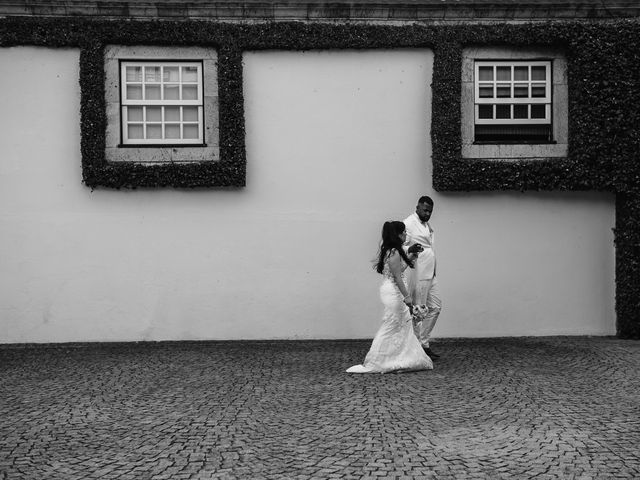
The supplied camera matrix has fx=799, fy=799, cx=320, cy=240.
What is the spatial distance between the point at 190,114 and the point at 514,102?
4.83m

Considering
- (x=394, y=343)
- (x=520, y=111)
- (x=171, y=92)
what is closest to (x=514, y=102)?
(x=520, y=111)

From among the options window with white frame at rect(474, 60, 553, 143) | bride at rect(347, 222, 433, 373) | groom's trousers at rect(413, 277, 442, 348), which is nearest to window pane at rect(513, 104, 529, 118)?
window with white frame at rect(474, 60, 553, 143)

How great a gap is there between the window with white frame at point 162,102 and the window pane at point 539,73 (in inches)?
195

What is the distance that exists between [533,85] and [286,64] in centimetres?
371

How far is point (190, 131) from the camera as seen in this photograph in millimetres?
11875

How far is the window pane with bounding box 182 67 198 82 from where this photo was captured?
1179cm

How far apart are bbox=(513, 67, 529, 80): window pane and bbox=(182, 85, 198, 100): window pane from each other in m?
4.76

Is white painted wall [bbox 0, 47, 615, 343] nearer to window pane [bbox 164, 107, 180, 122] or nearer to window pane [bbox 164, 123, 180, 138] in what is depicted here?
window pane [bbox 164, 123, 180, 138]

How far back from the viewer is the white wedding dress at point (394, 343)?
9039 mm

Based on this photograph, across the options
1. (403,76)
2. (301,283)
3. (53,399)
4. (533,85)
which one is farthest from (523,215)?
(53,399)

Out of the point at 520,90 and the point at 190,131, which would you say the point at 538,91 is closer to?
the point at 520,90

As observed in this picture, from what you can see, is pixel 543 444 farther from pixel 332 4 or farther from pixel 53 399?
pixel 332 4

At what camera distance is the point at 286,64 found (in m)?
11.8

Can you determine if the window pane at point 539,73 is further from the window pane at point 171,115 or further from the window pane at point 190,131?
the window pane at point 171,115
